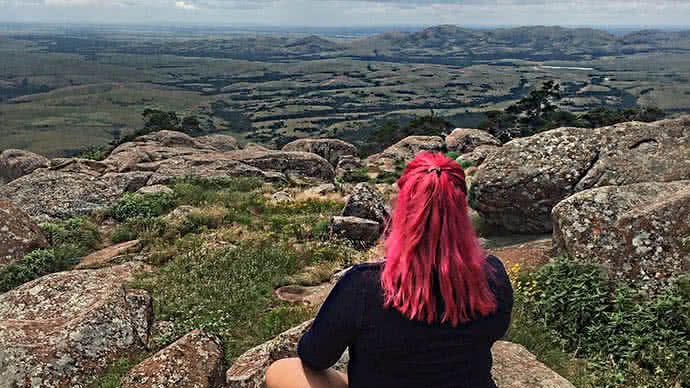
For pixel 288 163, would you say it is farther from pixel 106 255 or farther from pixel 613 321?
pixel 613 321

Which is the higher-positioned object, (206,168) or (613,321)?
(613,321)

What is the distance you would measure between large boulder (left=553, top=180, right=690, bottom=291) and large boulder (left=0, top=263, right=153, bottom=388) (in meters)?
7.94

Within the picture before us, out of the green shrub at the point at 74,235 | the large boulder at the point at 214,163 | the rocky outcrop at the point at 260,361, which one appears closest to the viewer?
the rocky outcrop at the point at 260,361

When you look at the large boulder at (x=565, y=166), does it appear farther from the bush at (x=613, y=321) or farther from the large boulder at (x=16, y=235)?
the large boulder at (x=16, y=235)

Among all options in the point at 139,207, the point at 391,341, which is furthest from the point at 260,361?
the point at 139,207

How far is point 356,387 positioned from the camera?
366cm

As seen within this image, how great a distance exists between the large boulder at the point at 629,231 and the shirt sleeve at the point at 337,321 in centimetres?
729

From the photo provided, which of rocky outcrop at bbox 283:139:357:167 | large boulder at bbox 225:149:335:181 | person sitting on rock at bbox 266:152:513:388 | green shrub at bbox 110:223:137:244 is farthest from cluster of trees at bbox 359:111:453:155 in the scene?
person sitting on rock at bbox 266:152:513:388

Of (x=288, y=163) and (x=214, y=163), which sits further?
(x=288, y=163)

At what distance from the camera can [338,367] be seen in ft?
19.7

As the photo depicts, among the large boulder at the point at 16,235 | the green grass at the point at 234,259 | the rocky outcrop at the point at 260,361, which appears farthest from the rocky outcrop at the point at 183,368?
the large boulder at the point at 16,235

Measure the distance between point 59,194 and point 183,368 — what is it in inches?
647

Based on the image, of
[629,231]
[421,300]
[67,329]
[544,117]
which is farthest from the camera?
[544,117]

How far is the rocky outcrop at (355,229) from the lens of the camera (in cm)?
1527
